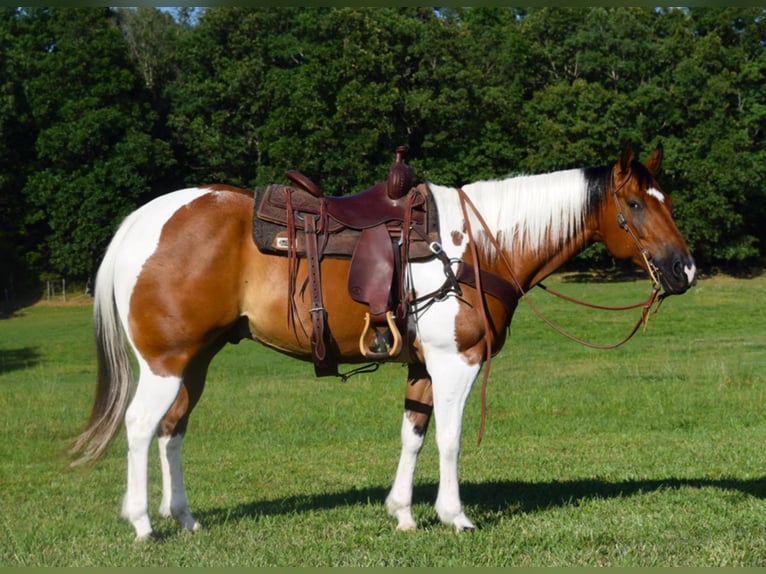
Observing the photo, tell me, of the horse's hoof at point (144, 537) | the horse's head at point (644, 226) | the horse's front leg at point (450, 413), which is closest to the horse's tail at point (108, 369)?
the horse's hoof at point (144, 537)

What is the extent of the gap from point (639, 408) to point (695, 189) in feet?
107

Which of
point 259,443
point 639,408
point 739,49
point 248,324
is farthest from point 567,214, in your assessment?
point 739,49

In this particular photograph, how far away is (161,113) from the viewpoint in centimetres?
4669

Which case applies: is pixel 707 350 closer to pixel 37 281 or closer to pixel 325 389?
pixel 325 389

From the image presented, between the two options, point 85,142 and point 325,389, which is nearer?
point 325,389

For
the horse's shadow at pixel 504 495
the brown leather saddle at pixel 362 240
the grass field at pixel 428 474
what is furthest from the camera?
the horse's shadow at pixel 504 495

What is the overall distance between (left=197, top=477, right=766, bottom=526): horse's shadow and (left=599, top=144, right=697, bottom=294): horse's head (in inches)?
69.9

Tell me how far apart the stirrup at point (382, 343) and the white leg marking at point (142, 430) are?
45.5 inches

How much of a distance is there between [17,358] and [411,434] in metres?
20.4

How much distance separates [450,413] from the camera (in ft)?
19.3

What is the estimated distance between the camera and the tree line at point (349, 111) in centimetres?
4106

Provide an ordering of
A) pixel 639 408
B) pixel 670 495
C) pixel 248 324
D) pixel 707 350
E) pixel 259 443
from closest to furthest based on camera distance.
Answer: pixel 248 324 → pixel 670 495 → pixel 259 443 → pixel 639 408 → pixel 707 350

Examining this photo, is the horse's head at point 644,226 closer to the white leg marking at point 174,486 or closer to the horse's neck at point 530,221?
the horse's neck at point 530,221

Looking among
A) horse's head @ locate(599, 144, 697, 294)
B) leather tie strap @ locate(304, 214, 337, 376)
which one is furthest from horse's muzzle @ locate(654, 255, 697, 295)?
leather tie strap @ locate(304, 214, 337, 376)
